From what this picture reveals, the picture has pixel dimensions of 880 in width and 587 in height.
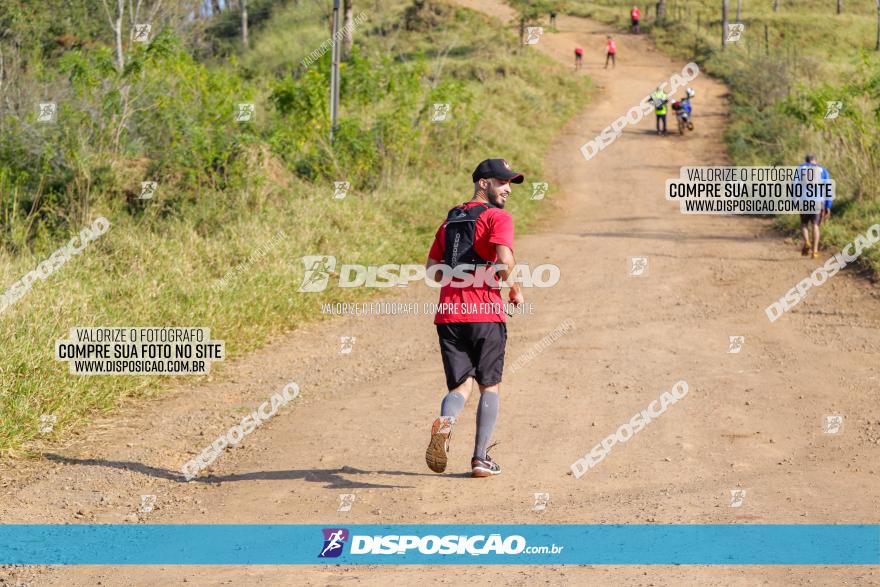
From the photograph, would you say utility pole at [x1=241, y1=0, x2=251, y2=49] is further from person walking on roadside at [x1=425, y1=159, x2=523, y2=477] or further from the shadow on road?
person walking on roadside at [x1=425, y1=159, x2=523, y2=477]

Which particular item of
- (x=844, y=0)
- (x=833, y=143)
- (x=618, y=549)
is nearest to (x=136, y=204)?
(x=618, y=549)

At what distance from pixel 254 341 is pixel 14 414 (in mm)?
3383

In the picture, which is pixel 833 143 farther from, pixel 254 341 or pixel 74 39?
pixel 74 39

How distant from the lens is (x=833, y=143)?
18844 mm

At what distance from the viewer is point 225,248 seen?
1258 cm

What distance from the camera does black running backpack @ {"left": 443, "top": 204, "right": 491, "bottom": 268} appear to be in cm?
618

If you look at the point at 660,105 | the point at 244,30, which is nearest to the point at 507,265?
the point at 660,105

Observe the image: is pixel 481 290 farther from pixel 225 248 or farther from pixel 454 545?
pixel 225 248

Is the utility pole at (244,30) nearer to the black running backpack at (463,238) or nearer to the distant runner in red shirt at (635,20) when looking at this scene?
the distant runner in red shirt at (635,20)

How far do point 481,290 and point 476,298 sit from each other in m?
0.06

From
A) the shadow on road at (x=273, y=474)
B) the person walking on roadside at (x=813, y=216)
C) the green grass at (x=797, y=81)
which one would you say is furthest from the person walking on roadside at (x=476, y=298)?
the person walking on roadside at (x=813, y=216)

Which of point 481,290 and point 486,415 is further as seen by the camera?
point 486,415

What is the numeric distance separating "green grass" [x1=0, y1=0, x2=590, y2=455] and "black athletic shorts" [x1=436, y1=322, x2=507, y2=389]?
3.22m

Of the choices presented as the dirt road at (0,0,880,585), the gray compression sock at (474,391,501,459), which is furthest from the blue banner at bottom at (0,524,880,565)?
the gray compression sock at (474,391,501,459)
